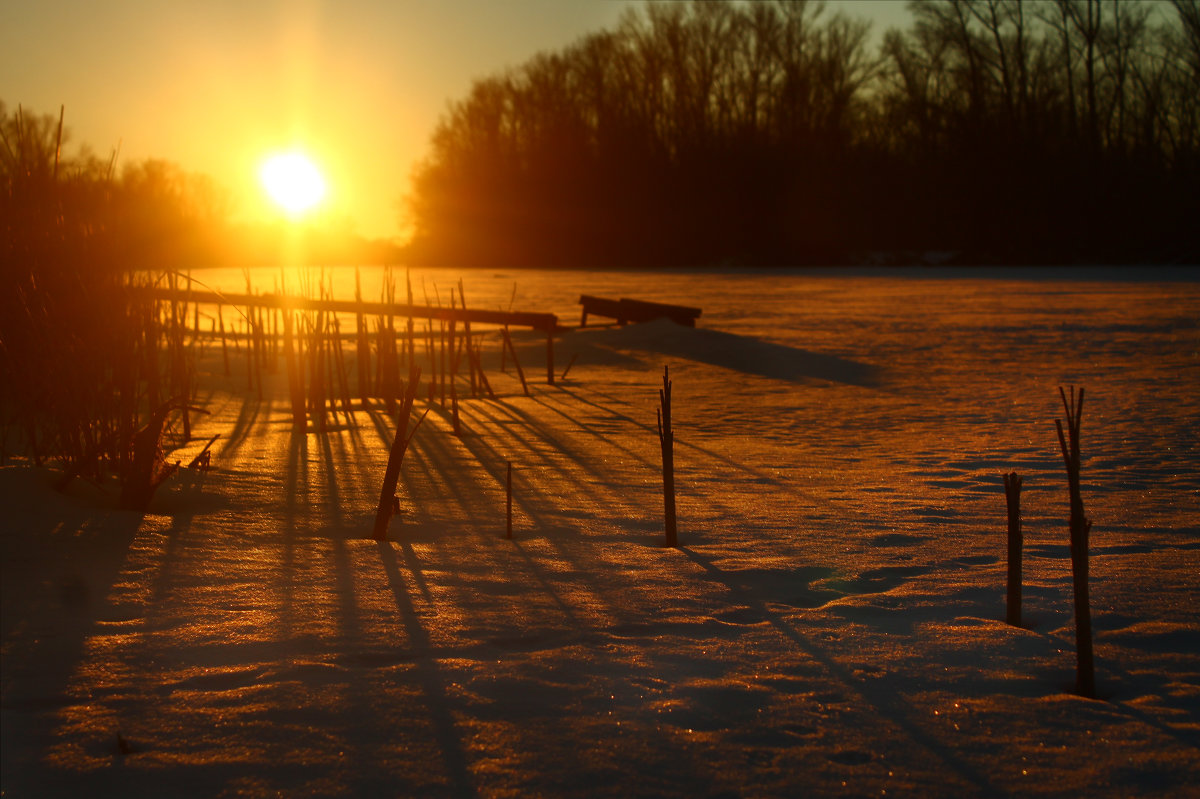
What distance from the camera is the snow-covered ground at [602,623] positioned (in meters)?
1.89

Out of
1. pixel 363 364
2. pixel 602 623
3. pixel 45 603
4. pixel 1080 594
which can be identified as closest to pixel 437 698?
pixel 602 623

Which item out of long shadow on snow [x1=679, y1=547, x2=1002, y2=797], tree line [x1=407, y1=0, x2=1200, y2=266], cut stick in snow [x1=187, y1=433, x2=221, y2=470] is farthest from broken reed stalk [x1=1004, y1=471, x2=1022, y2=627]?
tree line [x1=407, y1=0, x2=1200, y2=266]

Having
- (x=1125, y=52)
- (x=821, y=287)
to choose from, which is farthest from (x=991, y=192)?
(x=821, y=287)

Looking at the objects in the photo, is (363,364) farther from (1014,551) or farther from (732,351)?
(1014,551)

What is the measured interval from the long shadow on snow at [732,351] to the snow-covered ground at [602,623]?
3092 millimetres

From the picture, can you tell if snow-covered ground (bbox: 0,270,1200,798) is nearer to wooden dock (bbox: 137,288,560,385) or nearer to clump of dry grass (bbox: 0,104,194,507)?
clump of dry grass (bbox: 0,104,194,507)

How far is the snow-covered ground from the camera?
1888mm

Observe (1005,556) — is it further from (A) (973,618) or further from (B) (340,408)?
(B) (340,408)

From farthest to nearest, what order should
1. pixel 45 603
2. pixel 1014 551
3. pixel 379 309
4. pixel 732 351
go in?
pixel 732 351, pixel 379 309, pixel 1014 551, pixel 45 603

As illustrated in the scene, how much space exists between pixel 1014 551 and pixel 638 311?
10.1 m

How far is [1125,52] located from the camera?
1339 inches

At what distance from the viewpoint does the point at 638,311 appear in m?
12.6

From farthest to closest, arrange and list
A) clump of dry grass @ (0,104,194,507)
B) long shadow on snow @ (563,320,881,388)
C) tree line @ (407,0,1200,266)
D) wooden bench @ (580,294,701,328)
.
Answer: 1. tree line @ (407,0,1200,266)
2. wooden bench @ (580,294,701,328)
3. long shadow on snow @ (563,320,881,388)
4. clump of dry grass @ (0,104,194,507)

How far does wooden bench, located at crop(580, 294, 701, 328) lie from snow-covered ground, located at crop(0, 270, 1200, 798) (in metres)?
6.60
